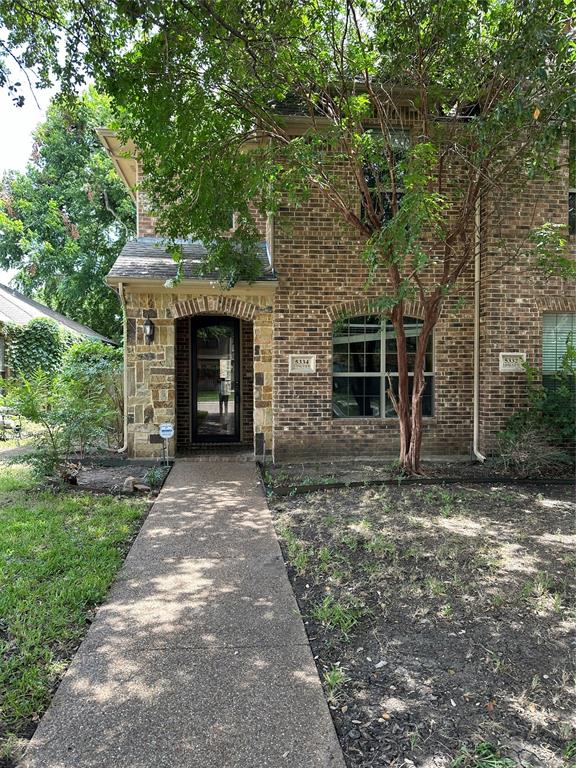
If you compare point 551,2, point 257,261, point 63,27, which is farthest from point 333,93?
point 63,27

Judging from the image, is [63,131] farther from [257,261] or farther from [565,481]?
[565,481]

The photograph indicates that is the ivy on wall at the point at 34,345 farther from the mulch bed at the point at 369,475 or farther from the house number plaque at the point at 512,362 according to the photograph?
the house number plaque at the point at 512,362

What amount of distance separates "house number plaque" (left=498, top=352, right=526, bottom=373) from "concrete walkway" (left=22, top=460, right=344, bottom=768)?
5.76 m

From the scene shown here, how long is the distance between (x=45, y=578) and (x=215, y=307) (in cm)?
550

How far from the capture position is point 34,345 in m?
16.3

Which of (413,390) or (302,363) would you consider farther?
(302,363)

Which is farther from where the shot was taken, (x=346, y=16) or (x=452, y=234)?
(x=452, y=234)

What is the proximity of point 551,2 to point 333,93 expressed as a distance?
3.21m

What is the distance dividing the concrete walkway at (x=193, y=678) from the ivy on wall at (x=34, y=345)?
1289 centimetres

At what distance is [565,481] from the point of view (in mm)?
7277

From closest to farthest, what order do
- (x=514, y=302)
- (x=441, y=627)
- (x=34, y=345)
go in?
(x=441, y=627) → (x=514, y=302) → (x=34, y=345)

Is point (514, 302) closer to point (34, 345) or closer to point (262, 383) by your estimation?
point (262, 383)

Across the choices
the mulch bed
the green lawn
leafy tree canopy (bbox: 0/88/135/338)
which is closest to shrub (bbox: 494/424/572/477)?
the mulch bed

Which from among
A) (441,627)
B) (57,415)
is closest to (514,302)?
(441,627)
